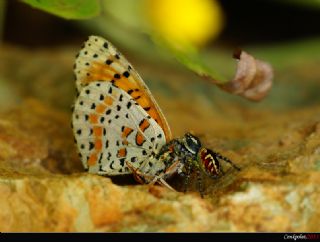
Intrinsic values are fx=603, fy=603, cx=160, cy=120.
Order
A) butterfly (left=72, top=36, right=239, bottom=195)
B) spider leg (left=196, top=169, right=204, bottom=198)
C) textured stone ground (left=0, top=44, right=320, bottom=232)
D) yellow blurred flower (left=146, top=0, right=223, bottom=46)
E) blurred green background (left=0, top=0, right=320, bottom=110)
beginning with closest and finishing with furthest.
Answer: textured stone ground (left=0, top=44, right=320, bottom=232), spider leg (left=196, top=169, right=204, bottom=198), butterfly (left=72, top=36, right=239, bottom=195), blurred green background (left=0, top=0, right=320, bottom=110), yellow blurred flower (left=146, top=0, right=223, bottom=46)

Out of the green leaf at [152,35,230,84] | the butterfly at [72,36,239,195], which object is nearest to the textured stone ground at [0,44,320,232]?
the butterfly at [72,36,239,195]

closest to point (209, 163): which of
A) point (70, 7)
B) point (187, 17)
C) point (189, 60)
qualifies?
point (189, 60)

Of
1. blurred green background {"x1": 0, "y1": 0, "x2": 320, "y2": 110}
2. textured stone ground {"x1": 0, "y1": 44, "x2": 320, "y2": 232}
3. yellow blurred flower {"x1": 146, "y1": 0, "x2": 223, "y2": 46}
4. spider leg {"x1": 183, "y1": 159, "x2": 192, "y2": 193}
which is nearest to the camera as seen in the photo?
textured stone ground {"x1": 0, "y1": 44, "x2": 320, "y2": 232}

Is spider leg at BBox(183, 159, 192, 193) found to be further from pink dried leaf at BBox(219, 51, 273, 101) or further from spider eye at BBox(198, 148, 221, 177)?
pink dried leaf at BBox(219, 51, 273, 101)

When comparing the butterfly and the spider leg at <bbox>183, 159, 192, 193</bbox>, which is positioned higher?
the butterfly
